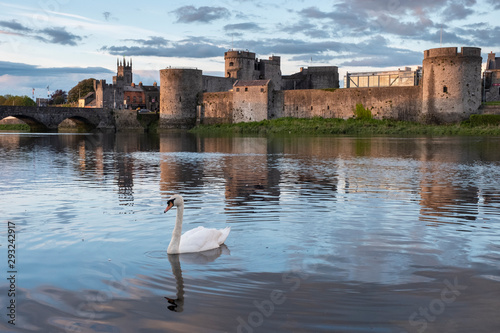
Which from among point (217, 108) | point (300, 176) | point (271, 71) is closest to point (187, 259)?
point (300, 176)

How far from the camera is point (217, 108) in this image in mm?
64812

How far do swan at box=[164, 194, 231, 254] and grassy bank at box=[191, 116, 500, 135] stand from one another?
3985 cm

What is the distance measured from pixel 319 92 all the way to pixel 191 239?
51.8 meters

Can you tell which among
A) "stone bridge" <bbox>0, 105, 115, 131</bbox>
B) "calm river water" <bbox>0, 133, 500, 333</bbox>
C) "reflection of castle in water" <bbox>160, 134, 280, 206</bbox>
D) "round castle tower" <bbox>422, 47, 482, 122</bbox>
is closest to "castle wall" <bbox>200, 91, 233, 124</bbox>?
"stone bridge" <bbox>0, 105, 115, 131</bbox>

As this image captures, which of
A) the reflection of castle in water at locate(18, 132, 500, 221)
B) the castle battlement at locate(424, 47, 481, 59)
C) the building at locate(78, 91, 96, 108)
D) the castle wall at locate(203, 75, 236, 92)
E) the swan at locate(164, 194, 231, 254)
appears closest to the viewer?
the swan at locate(164, 194, 231, 254)

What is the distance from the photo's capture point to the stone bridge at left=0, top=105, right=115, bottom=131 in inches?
2445

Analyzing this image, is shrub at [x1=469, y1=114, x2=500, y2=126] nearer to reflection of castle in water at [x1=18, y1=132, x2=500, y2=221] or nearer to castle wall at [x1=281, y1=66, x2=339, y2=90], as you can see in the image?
reflection of castle in water at [x1=18, y1=132, x2=500, y2=221]

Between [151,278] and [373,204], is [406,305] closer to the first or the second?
[151,278]

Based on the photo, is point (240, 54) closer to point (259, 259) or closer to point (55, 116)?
point (55, 116)

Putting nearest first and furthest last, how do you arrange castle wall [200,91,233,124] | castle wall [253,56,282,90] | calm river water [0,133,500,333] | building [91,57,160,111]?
calm river water [0,133,500,333], castle wall [200,91,233,124], castle wall [253,56,282,90], building [91,57,160,111]

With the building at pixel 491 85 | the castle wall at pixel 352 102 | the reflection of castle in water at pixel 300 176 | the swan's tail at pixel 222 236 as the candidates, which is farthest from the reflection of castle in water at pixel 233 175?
the building at pixel 491 85

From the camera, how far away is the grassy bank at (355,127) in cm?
4606

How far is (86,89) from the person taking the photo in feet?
377

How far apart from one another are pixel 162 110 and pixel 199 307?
207ft
